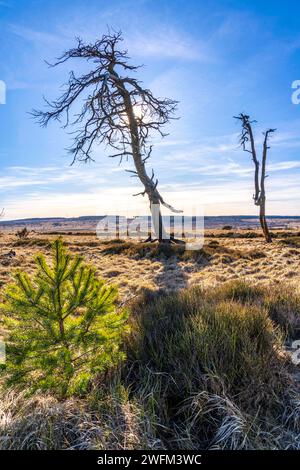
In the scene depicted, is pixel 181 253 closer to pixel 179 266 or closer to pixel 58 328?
pixel 179 266

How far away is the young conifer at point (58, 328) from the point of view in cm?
254

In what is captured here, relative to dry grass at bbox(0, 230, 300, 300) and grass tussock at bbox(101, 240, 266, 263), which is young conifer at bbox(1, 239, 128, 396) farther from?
grass tussock at bbox(101, 240, 266, 263)

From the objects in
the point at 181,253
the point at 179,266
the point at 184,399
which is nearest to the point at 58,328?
the point at 184,399

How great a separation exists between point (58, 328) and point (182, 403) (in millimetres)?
1222

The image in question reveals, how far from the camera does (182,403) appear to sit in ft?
8.71

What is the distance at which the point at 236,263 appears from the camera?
11.1 m

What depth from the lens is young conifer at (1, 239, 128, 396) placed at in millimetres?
2535

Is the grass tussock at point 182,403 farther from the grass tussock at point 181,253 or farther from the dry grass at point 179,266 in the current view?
the grass tussock at point 181,253

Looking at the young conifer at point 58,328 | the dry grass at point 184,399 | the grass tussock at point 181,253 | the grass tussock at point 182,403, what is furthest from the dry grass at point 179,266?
the young conifer at point 58,328

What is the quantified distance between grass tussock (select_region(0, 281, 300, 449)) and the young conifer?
0.59 ft

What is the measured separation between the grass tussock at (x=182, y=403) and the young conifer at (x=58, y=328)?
0.18 meters

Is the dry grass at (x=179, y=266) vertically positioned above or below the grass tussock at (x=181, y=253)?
below

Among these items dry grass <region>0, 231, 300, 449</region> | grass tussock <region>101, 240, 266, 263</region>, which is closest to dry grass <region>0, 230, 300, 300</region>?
grass tussock <region>101, 240, 266, 263</region>
